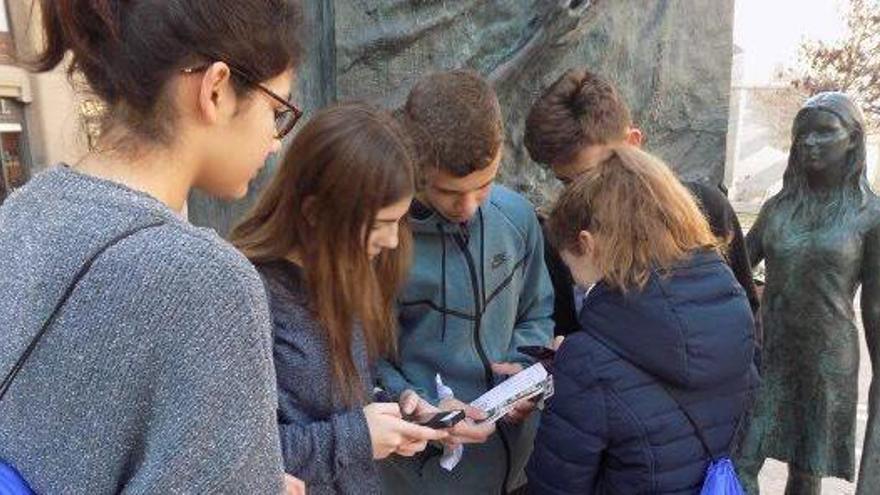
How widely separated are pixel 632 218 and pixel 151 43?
1016mm

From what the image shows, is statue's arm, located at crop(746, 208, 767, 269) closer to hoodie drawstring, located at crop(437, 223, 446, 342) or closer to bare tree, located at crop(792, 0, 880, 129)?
hoodie drawstring, located at crop(437, 223, 446, 342)

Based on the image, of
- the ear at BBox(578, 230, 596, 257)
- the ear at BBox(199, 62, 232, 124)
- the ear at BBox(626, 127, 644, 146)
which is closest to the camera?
the ear at BBox(199, 62, 232, 124)

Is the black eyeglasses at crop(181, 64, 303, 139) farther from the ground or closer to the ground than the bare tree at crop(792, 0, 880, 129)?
farther from the ground

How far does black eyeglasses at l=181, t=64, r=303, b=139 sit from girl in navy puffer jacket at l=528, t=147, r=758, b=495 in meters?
0.75

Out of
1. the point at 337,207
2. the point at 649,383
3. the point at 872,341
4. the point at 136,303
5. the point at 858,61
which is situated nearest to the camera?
the point at 136,303

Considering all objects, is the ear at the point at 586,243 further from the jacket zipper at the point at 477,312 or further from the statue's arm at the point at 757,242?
the statue's arm at the point at 757,242

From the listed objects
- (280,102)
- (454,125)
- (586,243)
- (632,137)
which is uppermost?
(280,102)

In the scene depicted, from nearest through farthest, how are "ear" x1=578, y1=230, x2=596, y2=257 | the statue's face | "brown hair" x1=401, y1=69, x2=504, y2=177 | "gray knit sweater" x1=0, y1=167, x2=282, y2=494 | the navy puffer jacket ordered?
"gray knit sweater" x1=0, y1=167, x2=282, y2=494 → the navy puffer jacket → "ear" x1=578, y1=230, x2=596, y2=257 → "brown hair" x1=401, y1=69, x2=504, y2=177 → the statue's face

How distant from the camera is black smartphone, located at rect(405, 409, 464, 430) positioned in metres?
1.45

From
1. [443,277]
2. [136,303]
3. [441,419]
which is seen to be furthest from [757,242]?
[136,303]

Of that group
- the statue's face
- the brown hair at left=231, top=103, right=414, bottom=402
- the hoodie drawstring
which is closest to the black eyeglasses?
the brown hair at left=231, top=103, right=414, bottom=402

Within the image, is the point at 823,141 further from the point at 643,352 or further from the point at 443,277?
the point at 443,277

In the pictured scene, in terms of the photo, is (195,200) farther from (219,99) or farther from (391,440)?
(219,99)

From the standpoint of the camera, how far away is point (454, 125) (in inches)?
66.2
